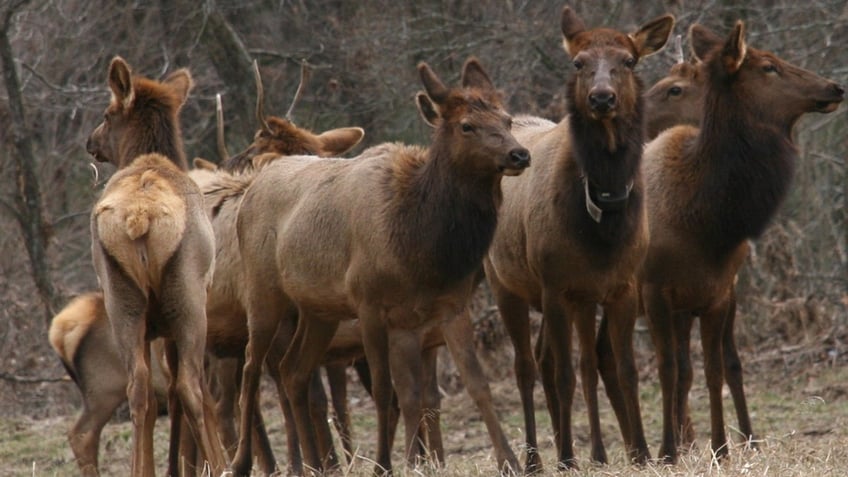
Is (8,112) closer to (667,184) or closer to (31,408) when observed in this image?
(31,408)

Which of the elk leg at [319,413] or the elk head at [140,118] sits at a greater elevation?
the elk head at [140,118]

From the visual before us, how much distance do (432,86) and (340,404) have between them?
363 cm

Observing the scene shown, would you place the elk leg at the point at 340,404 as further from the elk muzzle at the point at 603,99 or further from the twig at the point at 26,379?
the twig at the point at 26,379

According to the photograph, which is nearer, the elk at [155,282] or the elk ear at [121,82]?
the elk at [155,282]

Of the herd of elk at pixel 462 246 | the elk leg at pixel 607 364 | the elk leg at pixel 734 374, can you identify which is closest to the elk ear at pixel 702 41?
the herd of elk at pixel 462 246

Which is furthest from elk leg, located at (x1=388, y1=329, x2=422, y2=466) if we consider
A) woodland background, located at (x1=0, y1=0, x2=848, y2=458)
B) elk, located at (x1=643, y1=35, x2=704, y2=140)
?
woodland background, located at (x1=0, y1=0, x2=848, y2=458)

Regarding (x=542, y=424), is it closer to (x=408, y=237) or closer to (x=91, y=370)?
(x=91, y=370)

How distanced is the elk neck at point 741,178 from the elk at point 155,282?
318cm

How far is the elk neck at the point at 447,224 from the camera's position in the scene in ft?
28.9

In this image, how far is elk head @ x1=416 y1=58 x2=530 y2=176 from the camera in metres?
8.68

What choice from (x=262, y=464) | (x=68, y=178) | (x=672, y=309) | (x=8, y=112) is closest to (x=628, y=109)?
(x=672, y=309)

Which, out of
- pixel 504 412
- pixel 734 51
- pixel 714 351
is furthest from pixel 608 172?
pixel 504 412

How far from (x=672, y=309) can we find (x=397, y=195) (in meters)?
2.02

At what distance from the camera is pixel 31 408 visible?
16375mm
